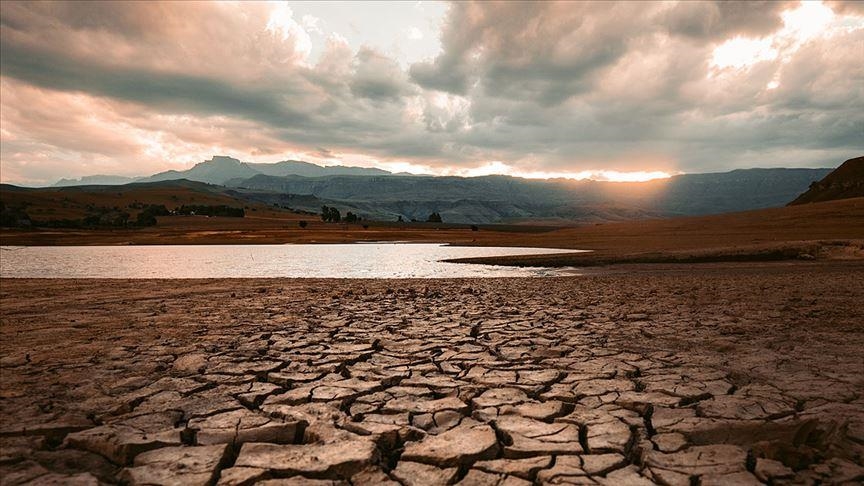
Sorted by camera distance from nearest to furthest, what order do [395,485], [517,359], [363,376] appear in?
[395,485], [363,376], [517,359]

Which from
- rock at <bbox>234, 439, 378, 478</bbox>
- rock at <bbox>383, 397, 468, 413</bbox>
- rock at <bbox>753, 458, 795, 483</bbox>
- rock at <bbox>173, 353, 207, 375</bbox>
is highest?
rock at <bbox>753, 458, 795, 483</bbox>

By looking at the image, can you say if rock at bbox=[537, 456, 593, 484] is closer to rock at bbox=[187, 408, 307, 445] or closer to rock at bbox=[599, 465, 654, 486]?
rock at bbox=[599, 465, 654, 486]

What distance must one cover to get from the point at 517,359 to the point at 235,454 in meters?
3.27

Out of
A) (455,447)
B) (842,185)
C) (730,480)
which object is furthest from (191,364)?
(842,185)

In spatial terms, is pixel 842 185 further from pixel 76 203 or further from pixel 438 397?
pixel 76 203

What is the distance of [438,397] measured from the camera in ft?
13.9

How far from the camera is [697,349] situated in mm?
5887

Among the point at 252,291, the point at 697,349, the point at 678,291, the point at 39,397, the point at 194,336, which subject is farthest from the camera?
the point at 252,291

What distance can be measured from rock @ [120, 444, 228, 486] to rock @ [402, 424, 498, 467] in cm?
123

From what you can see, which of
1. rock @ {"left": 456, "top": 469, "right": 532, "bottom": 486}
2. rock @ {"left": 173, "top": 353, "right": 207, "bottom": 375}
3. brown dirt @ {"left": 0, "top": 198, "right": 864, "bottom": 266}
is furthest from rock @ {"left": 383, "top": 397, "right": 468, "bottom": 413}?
brown dirt @ {"left": 0, "top": 198, "right": 864, "bottom": 266}

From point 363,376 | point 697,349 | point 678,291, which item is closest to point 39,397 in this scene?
point 363,376

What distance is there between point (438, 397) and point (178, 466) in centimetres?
208

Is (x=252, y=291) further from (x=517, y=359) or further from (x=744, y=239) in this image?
(x=744, y=239)

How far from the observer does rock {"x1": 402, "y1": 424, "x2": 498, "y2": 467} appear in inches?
121
